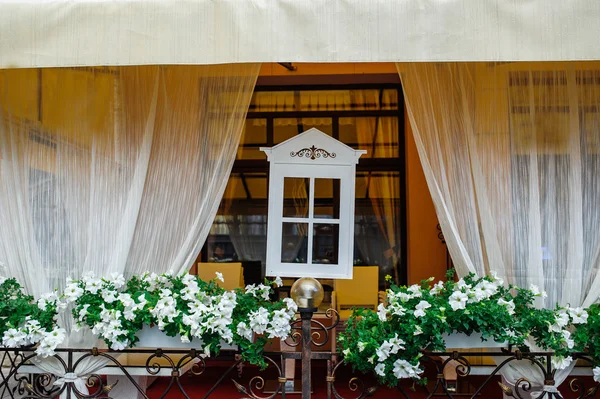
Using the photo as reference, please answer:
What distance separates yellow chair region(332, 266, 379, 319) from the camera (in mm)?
6656

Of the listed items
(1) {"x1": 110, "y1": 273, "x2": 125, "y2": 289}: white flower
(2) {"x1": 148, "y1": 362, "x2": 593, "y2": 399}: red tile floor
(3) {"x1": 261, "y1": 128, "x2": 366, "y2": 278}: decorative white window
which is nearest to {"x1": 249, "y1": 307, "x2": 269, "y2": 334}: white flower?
(3) {"x1": 261, "y1": 128, "x2": 366, "y2": 278}: decorative white window

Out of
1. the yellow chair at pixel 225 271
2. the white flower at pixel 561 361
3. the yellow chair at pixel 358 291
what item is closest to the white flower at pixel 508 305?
the white flower at pixel 561 361

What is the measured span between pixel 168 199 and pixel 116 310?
78 centimetres

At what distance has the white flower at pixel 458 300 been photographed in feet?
10.8

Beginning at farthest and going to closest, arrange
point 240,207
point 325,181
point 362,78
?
point 240,207, point 362,78, point 325,181

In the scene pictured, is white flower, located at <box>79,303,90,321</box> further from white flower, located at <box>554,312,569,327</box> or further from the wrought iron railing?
white flower, located at <box>554,312,569,327</box>

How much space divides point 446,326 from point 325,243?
1.42 meters

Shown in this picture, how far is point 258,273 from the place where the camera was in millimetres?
8242

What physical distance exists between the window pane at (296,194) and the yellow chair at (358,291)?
245 centimetres

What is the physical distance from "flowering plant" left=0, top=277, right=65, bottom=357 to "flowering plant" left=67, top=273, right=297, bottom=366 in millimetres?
140

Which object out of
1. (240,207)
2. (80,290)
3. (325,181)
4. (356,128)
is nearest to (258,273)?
(240,207)

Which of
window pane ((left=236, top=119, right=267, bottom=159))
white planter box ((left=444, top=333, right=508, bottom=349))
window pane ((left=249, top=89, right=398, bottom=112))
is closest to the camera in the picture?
white planter box ((left=444, top=333, right=508, bottom=349))

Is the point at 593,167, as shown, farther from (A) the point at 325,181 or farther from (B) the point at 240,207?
(B) the point at 240,207

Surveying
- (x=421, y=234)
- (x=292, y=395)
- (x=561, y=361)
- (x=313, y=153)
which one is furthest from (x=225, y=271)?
(x=561, y=361)
